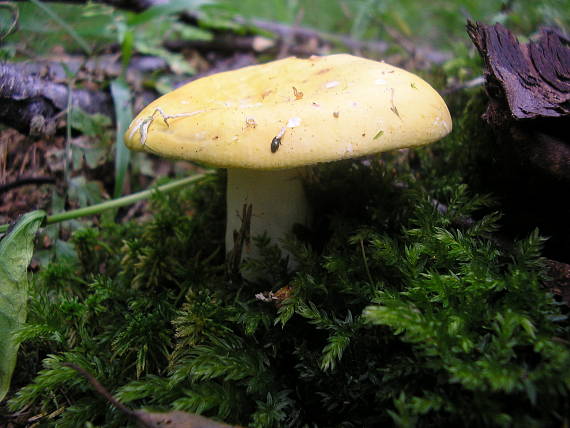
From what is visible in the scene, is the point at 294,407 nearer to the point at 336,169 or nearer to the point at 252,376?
the point at 252,376

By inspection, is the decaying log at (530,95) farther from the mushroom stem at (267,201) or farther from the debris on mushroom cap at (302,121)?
the mushroom stem at (267,201)

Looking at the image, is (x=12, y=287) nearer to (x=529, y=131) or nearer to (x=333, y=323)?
(x=333, y=323)

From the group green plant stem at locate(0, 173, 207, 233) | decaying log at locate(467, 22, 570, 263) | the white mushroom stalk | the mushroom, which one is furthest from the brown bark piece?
green plant stem at locate(0, 173, 207, 233)

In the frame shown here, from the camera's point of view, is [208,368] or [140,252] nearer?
[208,368]

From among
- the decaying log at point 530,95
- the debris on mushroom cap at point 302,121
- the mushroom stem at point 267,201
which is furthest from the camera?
the mushroom stem at point 267,201

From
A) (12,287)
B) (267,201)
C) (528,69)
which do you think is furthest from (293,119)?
(12,287)

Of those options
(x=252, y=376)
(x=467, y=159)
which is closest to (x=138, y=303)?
(x=252, y=376)

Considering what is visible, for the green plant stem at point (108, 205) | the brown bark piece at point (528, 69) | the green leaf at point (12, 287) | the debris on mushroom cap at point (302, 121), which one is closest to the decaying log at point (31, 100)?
the green plant stem at point (108, 205)
